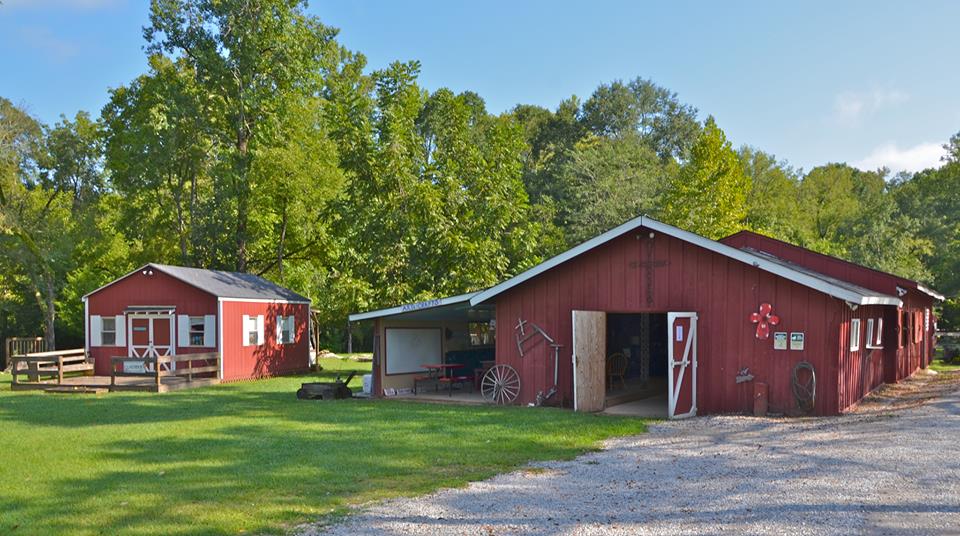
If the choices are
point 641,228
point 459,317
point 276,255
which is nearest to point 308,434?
point 641,228

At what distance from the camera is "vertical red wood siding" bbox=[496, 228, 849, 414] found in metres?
14.1

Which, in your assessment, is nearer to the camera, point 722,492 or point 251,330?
point 722,492

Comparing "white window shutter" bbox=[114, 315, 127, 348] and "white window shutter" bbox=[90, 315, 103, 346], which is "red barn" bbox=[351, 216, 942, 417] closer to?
"white window shutter" bbox=[114, 315, 127, 348]

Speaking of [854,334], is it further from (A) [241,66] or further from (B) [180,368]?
(A) [241,66]

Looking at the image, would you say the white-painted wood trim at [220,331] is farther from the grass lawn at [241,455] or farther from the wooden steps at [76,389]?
the grass lawn at [241,455]

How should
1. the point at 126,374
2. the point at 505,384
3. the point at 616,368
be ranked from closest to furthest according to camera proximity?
A: the point at 505,384 → the point at 616,368 → the point at 126,374

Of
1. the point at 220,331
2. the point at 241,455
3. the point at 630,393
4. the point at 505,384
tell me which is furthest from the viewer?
the point at 220,331

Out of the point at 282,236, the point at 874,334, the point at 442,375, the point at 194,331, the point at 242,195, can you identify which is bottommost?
the point at 442,375

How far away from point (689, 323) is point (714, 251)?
4.47ft

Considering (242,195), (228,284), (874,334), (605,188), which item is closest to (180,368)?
(228,284)

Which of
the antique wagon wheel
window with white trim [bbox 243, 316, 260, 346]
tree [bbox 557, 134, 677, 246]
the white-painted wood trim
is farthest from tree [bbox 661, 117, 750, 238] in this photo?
the antique wagon wheel

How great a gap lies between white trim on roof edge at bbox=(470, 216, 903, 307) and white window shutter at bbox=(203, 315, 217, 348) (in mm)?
11326

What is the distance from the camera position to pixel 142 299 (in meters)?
26.0

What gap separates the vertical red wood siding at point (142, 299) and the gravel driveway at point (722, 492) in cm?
1696
